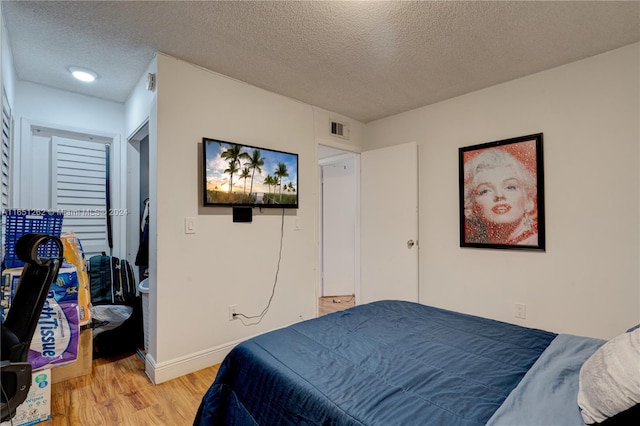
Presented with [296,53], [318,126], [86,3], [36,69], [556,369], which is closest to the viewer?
[556,369]

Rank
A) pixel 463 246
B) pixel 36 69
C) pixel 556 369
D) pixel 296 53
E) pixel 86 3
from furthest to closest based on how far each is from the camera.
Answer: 1. pixel 463 246
2. pixel 36 69
3. pixel 296 53
4. pixel 86 3
5. pixel 556 369

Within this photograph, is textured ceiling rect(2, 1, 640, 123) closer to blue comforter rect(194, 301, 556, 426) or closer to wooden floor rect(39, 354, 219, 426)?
blue comforter rect(194, 301, 556, 426)

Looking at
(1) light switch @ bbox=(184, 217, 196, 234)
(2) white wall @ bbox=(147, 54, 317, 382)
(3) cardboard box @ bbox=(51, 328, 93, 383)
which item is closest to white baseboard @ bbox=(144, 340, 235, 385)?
(2) white wall @ bbox=(147, 54, 317, 382)

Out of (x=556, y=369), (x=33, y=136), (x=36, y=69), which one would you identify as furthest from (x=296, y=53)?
(x=33, y=136)

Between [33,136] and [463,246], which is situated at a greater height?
[33,136]

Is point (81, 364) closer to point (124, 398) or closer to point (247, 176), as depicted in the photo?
point (124, 398)

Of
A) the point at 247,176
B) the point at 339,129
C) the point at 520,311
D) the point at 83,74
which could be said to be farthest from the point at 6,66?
the point at 520,311

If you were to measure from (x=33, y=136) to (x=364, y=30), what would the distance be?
2.94 m

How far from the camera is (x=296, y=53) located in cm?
223

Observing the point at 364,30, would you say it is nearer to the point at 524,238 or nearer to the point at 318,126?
the point at 318,126

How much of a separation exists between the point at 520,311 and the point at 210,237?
2.65 meters

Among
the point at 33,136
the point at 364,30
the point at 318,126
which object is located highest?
the point at 364,30

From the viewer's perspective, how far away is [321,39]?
2049 mm

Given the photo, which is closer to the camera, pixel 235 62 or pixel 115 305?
pixel 235 62
